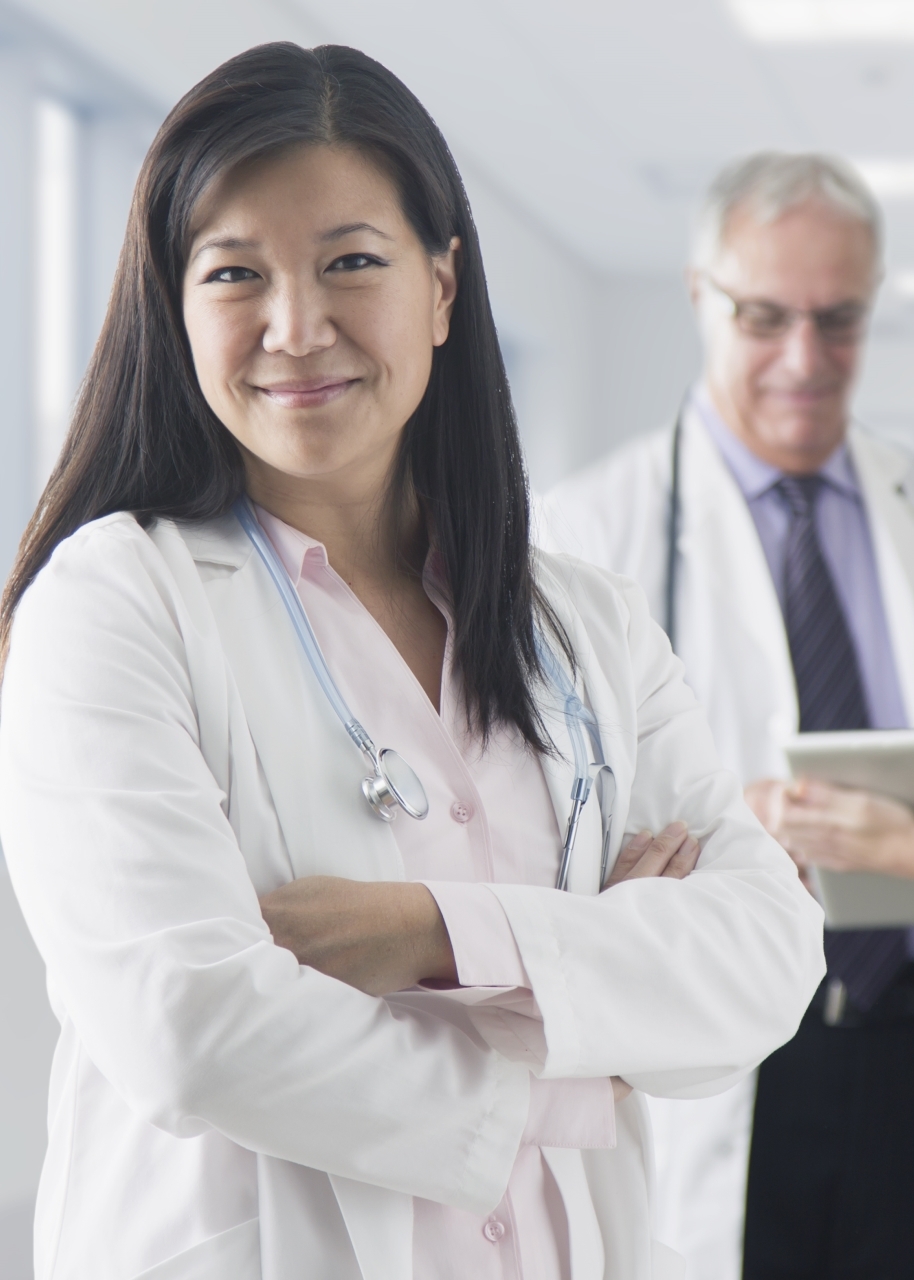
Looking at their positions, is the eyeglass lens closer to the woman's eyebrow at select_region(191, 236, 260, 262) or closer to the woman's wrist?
the woman's eyebrow at select_region(191, 236, 260, 262)

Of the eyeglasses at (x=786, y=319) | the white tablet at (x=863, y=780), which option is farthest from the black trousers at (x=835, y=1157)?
the eyeglasses at (x=786, y=319)

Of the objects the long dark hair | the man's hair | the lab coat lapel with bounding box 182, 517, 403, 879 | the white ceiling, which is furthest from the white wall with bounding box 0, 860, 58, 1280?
the white ceiling

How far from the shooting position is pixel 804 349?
1.99 meters

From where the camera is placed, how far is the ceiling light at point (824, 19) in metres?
3.82

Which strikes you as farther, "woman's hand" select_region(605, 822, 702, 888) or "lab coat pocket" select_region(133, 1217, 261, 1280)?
"woman's hand" select_region(605, 822, 702, 888)

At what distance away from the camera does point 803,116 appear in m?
4.78

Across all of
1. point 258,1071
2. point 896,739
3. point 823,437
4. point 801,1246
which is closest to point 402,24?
point 823,437

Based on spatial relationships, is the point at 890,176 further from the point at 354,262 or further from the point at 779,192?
the point at 354,262

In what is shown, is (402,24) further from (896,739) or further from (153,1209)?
(153,1209)

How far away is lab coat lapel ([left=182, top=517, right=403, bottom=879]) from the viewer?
94 cm

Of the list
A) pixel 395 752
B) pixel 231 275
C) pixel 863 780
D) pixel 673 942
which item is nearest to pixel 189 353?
pixel 231 275

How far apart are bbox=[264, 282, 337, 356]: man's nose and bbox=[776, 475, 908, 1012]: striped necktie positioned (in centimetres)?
113

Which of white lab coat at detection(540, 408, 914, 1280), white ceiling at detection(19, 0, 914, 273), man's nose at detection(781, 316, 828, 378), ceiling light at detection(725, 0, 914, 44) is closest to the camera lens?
white lab coat at detection(540, 408, 914, 1280)

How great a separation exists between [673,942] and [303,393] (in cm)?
49
